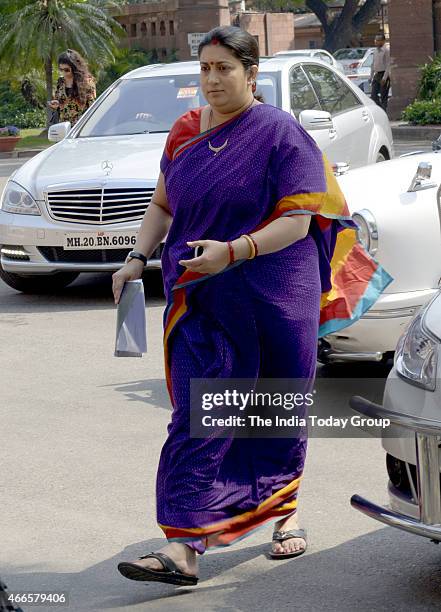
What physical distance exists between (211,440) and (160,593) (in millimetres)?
522

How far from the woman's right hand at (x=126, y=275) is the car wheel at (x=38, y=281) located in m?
5.69

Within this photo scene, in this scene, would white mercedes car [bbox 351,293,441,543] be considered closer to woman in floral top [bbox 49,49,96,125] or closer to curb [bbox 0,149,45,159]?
woman in floral top [bbox 49,49,96,125]

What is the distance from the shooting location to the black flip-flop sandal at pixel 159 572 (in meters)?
4.14

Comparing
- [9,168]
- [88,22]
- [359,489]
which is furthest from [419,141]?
[359,489]

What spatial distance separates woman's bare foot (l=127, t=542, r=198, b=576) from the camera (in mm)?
4184

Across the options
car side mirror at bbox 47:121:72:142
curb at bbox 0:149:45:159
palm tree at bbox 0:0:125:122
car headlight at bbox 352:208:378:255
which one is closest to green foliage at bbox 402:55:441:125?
curb at bbox 0:149:45:159

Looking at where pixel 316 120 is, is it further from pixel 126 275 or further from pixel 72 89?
pixel 126 275

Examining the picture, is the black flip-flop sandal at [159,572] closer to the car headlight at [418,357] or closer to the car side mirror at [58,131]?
the car headlight at [418,357]

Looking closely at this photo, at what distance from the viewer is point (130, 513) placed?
5.05 meters

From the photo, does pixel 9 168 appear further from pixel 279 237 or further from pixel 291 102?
pixel 279 237

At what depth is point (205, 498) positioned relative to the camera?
4.21 meters

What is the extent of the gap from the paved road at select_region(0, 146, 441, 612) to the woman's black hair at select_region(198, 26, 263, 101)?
1.59m

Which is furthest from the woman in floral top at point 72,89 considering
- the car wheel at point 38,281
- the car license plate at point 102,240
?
the car license plate at point 102,240

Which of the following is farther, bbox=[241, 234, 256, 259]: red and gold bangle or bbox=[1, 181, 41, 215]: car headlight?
bbox=[1, 181, 41, 215]: car headlight
